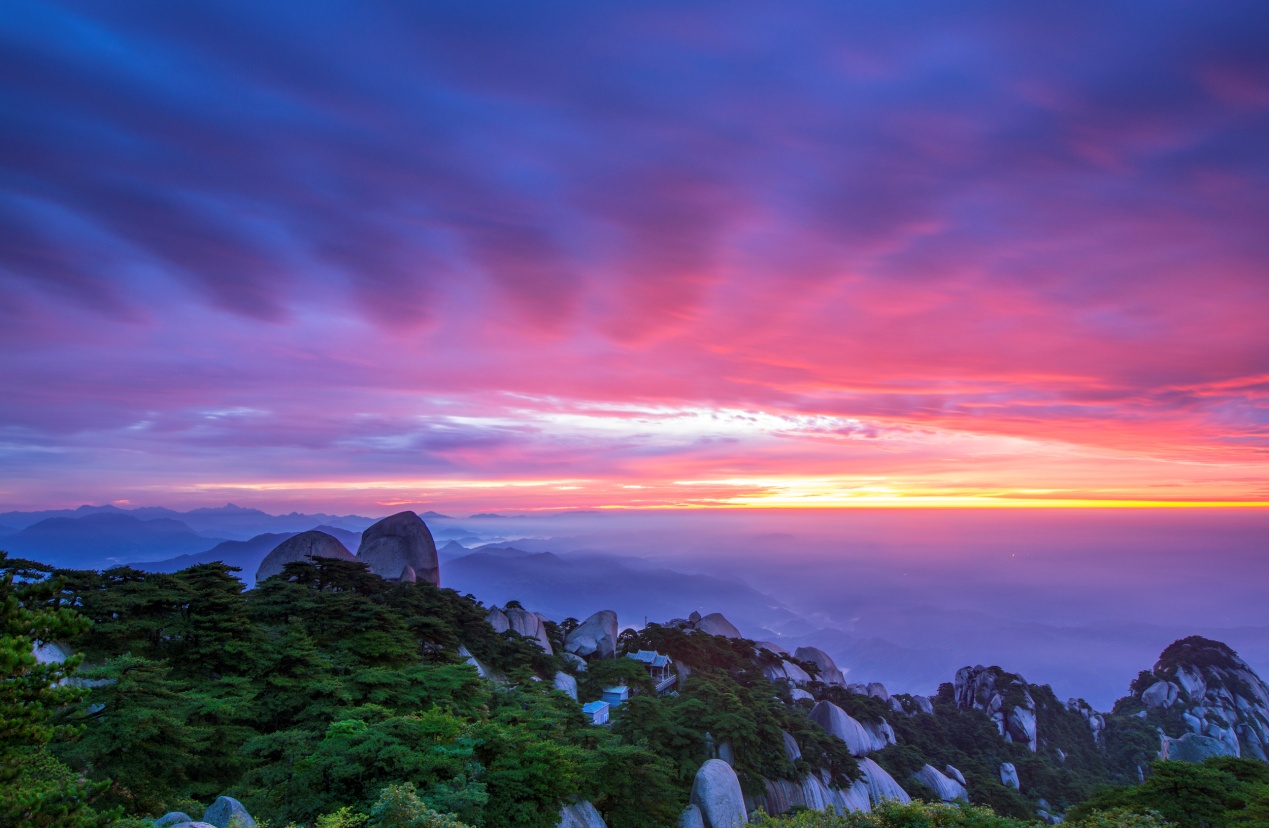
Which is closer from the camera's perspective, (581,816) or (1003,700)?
(581,816)

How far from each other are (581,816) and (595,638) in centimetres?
2573

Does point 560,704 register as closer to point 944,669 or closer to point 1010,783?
point 1010,783

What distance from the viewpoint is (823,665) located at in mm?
54562

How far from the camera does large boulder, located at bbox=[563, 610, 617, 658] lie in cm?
4066

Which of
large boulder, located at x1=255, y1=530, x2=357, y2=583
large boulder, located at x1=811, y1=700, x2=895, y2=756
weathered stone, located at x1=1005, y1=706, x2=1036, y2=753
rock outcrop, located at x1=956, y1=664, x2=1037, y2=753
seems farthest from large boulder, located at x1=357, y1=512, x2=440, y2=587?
weathered stone, located at x1=1005, y1=706, x2=1036, y2=753

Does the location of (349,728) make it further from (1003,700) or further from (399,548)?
(1003,700)

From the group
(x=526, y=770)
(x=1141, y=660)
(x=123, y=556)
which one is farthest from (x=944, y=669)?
(x=123, y=556)

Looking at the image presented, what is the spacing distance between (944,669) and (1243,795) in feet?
656

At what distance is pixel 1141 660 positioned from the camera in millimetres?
186375

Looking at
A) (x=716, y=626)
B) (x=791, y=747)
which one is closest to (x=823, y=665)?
(x=716, y=626)

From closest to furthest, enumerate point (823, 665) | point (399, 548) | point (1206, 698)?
point (399, 548)
point (823, 665)
point (1206, 698)

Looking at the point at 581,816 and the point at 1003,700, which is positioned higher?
the point at 581,816

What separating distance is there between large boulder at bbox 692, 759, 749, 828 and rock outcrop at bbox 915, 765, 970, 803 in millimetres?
19872

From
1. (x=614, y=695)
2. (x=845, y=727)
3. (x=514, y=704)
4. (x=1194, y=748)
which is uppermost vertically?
(x=514, y=704)
